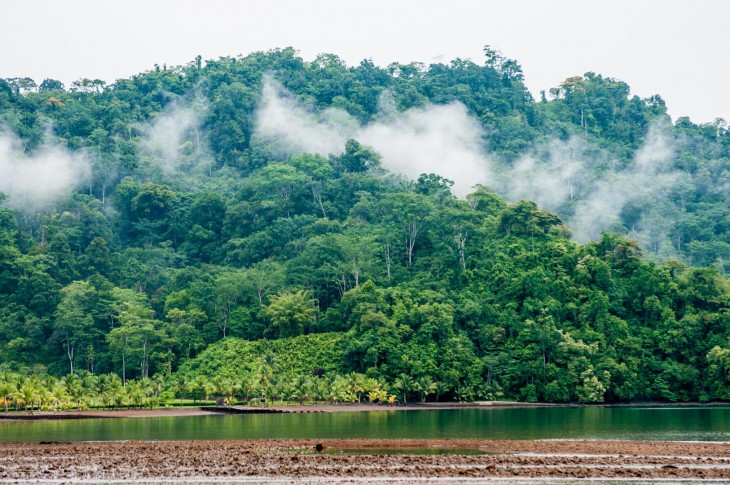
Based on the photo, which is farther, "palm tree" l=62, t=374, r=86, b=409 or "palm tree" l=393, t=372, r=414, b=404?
"palm tree" l=393, t=372, r=414, b=404

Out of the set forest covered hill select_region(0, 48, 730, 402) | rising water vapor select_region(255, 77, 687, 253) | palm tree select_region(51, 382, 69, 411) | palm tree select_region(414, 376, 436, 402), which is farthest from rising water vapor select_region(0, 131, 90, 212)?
palm tree select_region(414, 376, 436, 402)

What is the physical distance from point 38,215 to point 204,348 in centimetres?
4052

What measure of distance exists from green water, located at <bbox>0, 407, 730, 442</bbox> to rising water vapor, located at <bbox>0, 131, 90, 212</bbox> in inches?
2588

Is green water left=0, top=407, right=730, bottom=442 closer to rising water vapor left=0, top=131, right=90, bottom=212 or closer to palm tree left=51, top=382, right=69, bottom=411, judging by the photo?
palm tree left=51, top=382, right=69, bottom=411

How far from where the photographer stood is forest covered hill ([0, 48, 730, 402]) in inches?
3273

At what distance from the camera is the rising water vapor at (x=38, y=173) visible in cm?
11788

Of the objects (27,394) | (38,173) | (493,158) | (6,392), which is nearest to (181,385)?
(27,394)

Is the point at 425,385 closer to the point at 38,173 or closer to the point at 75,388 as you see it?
the point at 75,388

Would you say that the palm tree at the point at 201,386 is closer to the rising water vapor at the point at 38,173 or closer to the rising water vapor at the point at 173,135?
the rising water vapor at the point at 38,173

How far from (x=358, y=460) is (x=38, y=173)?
334ft

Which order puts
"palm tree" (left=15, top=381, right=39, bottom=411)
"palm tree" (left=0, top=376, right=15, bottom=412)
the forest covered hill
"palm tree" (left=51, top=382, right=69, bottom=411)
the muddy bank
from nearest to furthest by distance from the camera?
the muddy bank
"palm tree" (left=15, top=381, right=39, bottom=411)
"palm tree" (left=0, top=376, right=15, bottom=412)
"palm tree" (left=51, top=382, right=69, bottom=411)
the forest covered hill

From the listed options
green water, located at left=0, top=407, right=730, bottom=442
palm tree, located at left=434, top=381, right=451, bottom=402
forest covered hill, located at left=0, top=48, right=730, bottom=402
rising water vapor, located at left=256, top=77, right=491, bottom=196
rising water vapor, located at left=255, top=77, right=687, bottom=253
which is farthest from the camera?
rising water vapor, located at left=256, top=77, right=491, bottom=196

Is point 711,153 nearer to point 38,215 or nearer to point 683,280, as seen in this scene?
point 683,280

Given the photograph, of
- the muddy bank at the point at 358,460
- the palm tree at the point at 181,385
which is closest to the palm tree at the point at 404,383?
the palm tree at the point at 181,385
